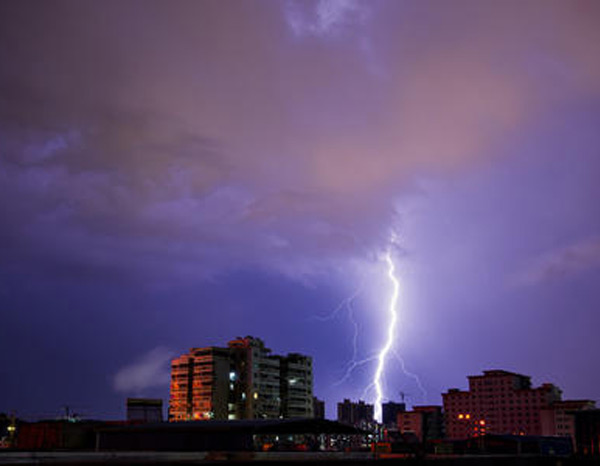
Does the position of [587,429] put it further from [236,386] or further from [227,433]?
[236,386]

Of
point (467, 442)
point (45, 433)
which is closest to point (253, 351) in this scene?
point (467, 442)

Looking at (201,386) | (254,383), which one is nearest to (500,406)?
(254,383)

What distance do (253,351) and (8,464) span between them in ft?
452

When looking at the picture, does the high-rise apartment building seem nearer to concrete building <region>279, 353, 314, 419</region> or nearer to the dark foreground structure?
concrete building <region>279, 353, 314, 419</region>

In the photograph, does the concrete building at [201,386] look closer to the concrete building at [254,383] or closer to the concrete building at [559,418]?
the concrete building at [254,383]

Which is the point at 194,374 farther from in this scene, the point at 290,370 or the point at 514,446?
the point at 514,446

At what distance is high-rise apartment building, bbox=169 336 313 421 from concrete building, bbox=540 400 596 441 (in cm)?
6681

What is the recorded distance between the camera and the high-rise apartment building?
15338cm

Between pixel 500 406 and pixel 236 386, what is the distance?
8491 cm

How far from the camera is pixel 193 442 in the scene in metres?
43.0

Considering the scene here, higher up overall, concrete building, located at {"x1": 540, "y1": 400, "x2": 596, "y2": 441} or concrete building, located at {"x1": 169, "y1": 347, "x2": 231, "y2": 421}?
concrete building, located at {"x1": 169, "y1": 347, "x2": 231, "y2": 421}

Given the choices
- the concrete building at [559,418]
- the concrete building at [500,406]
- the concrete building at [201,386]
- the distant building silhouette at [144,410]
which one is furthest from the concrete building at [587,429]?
the concrete building at [500,406]

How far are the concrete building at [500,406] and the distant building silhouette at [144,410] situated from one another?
4795 inches

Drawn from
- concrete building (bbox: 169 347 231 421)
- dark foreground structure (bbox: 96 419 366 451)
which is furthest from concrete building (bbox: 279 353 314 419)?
dark foreground structure (bbox: 96 419 366 451)
